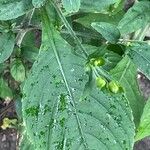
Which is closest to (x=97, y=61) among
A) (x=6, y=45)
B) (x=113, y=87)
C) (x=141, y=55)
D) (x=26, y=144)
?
(x=113, y=87)

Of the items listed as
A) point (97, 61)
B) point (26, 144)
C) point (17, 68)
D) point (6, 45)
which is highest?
point (97, 61)

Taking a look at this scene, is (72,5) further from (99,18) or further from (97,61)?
(99,18)

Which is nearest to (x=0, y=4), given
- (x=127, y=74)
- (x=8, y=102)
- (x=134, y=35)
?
(x=127, y=74)

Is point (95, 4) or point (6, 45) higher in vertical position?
point (95, 4)

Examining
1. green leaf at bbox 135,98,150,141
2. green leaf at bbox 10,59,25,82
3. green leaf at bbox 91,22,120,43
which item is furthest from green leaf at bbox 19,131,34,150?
green leaf at bbox 91,22,120,43

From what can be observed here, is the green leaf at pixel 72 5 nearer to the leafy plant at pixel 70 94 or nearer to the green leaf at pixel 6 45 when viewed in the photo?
the leafy plant at pixel 70 94
